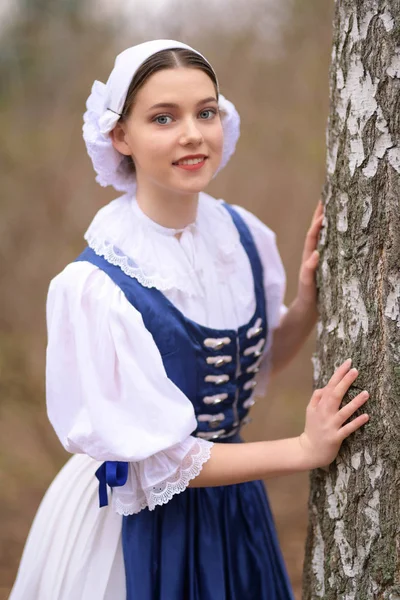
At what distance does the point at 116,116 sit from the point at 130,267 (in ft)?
0.96

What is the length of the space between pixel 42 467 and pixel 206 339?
2286 mm

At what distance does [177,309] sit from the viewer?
4.79 ft

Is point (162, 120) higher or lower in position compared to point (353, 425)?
higher

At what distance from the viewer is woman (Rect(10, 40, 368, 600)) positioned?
54.6 inches

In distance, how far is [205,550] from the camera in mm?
1554

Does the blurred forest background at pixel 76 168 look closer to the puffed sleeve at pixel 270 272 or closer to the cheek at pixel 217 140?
the puffed sleeve at pixel 270 272

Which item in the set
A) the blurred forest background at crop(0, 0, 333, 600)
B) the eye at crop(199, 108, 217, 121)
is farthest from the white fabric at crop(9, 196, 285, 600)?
the blurred forest background at crop(0, 0, 333, 600)

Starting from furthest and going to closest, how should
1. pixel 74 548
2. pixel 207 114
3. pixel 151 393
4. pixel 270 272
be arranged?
pixel 270 272 < pixel 74 548 < pixel 207 114 < pixel 151 393

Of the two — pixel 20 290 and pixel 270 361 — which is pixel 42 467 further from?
pixel 270 361

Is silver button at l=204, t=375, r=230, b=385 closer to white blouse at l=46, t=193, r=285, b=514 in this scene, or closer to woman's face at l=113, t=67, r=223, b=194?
white blouse at l=46, t=193, r=285, b=514

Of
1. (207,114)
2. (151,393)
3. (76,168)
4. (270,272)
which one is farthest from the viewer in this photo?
(76,168)

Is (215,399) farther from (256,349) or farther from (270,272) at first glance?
(270,272)

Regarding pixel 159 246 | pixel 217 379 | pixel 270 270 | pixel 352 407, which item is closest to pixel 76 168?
pixel 270 270

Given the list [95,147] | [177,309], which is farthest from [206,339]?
[95,147]
